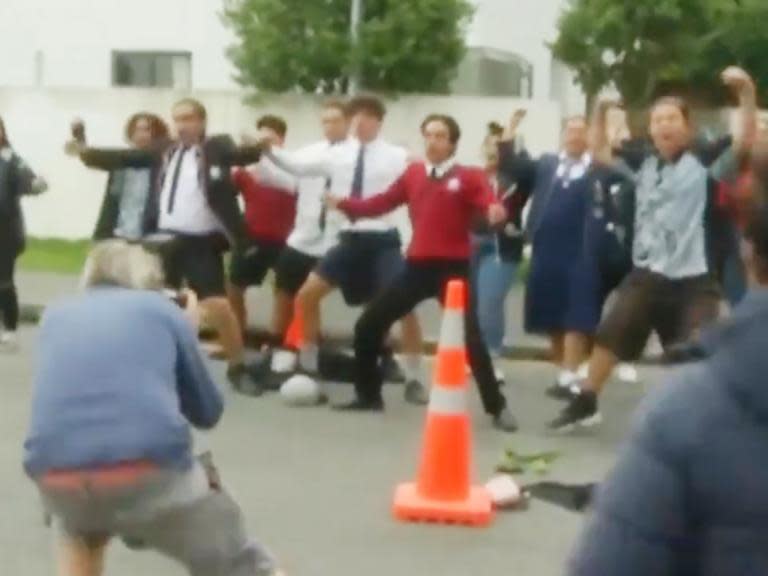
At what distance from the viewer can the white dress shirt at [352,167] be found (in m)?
12.1

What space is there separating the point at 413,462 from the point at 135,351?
4.81 meters

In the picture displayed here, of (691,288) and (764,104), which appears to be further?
(764,104)

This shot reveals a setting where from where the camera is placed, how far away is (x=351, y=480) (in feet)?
32.1

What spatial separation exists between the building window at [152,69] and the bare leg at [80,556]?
23.2 m

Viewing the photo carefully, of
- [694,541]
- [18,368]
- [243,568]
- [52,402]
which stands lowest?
[18,368]

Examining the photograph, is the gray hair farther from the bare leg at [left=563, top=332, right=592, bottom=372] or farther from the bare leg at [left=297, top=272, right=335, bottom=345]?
the bare leg at [left=563, top=332, right=592, bottom=372]

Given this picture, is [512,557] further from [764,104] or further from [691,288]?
[764,104]

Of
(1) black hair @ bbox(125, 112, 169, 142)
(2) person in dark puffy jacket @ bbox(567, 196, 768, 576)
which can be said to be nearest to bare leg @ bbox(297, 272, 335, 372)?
(1) black hair @ bbox(125, 112, 169, 142)

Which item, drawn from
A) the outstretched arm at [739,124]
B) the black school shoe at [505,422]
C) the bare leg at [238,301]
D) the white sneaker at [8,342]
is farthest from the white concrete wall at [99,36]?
the outstretched arm at [739,124]

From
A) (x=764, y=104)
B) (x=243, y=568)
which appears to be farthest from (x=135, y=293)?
(x=764, y=104)

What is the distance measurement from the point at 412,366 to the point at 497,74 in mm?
15704

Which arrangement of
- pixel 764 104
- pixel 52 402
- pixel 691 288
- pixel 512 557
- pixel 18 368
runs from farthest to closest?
pixel 764 104 → pixel 18 368 → pixel 691 288 → pixel 512 557 → pixel 52 402

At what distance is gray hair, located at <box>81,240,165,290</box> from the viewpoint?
596 centimetres

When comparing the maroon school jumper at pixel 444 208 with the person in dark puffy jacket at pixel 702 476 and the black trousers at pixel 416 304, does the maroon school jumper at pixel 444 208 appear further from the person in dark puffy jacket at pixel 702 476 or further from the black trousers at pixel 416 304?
the person in dark puffy jacket at pixel 702 476
